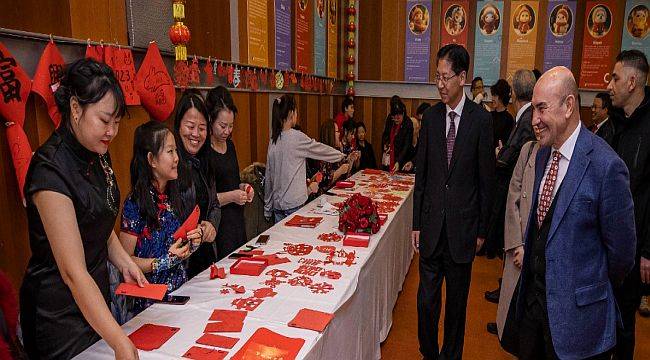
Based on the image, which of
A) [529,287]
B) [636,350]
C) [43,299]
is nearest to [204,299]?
[43,299]

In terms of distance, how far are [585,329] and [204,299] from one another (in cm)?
141

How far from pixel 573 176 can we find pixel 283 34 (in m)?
3.49

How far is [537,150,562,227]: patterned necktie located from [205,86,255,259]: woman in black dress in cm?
154

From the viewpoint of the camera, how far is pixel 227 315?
1532 millimetres

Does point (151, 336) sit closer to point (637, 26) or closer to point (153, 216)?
point (153, 216)

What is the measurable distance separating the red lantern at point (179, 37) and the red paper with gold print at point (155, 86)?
120 mm

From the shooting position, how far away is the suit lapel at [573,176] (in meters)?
1.49

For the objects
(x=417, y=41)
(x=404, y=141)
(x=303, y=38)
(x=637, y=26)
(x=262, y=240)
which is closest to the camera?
(x=262, y=240)

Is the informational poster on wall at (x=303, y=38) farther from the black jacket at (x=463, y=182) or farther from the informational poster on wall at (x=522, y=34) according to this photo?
the informational poster on wall at (x=522, y=34)

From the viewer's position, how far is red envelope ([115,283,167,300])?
134 cm

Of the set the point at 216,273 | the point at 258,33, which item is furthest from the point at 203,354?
the point at 258,33

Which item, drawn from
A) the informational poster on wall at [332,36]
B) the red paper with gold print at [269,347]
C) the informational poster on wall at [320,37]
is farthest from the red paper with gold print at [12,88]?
the informational poster on wall at [332,36]

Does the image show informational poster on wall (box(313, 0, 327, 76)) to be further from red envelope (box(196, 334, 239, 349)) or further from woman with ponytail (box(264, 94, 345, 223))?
red envelope (box(196, 334, 239, 349))

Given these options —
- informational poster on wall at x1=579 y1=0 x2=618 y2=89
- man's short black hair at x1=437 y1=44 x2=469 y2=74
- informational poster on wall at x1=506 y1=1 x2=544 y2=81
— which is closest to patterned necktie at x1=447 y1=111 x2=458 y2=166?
man's short black hair at x1=437 y1=44 x2=469 y2=74
